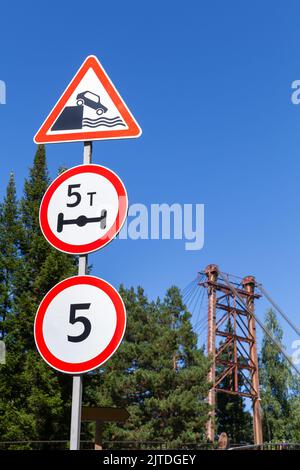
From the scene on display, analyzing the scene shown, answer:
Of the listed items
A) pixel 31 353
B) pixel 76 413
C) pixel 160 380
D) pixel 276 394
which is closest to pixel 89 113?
pixel 76 413

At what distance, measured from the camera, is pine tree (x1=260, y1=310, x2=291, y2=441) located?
46487mm

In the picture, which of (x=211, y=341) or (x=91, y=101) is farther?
(x=211, y=341)

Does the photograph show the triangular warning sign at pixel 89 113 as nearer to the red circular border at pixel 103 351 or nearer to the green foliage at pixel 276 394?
the red circular border at pixel 103 351

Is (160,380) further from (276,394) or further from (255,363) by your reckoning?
(276,394)

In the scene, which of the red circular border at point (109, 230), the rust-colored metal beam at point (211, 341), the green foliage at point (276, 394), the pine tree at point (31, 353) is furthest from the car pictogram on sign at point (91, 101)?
the green foliage at point (276, 394)

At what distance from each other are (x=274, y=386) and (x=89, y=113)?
4813 centimetres

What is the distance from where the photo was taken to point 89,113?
12.0ft

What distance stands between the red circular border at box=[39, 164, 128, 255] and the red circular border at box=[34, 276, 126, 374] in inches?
7.6

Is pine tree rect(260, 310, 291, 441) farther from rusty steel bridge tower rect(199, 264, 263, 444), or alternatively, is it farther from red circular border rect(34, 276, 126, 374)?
red circular border rect(34, 276, 126, 374)

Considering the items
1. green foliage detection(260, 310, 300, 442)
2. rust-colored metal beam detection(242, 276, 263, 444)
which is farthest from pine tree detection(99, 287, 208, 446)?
green foliage detection(260, 310, 300, 442)

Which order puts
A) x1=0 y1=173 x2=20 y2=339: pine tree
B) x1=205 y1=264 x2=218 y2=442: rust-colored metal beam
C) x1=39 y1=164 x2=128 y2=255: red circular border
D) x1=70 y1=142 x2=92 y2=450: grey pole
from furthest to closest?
x1=205 y1=264 x2=218 y2=442: rust-colored metal beam → x1=0 y1=173 x2=20 y2=339: pine tree → x1=39 y1=164 x2=128 y2=255: red circular border → x1=70 y1=142 x2=92 y2=450: grey pole

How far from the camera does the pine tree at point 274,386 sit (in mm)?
46487
